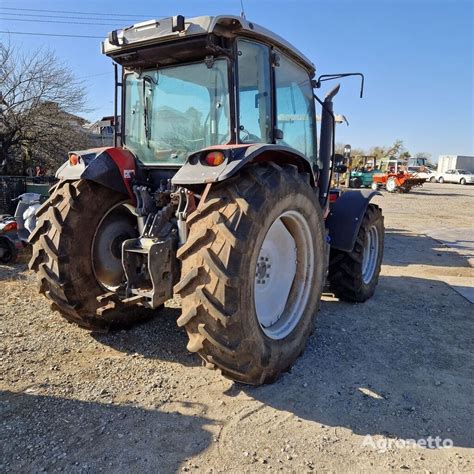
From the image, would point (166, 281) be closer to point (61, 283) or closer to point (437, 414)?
point (61, 283)

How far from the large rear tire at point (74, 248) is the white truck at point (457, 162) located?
5418cm

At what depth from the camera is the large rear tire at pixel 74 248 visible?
127 inches

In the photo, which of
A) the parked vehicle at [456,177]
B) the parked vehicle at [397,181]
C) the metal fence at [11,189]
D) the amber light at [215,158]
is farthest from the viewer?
the parked vehicle at [456,177]

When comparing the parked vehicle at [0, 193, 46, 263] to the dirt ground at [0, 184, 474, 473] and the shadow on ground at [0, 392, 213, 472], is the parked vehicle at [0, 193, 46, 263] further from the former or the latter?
the shadow on ground at [0, 392, 213, 472]

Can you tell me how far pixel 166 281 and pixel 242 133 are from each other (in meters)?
1.28

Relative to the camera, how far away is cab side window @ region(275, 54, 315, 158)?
3754 millimetres

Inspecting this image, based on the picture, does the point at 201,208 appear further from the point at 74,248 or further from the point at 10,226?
the point at 10,226

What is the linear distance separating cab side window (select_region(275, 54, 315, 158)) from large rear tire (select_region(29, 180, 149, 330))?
5.33ft

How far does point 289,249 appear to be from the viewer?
3406 millimetres

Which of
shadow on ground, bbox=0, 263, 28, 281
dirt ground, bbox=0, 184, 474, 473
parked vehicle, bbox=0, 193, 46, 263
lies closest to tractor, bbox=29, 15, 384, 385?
dirt ground, bbox=0, 184, 474, 473

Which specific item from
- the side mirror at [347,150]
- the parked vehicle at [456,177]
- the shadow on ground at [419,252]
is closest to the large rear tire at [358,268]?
the side mirror at [347,150]

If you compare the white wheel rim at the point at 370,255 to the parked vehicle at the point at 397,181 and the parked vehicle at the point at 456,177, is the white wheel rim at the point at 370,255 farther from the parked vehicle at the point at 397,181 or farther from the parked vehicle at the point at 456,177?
the parked vehicle at the point at 456,177

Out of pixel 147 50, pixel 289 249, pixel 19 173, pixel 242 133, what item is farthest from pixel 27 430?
pixel 19 173

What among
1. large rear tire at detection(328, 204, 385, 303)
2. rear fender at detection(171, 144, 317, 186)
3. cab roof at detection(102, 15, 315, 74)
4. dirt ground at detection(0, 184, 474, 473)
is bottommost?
dirt ground at detection(0, 184, 474, 473)
